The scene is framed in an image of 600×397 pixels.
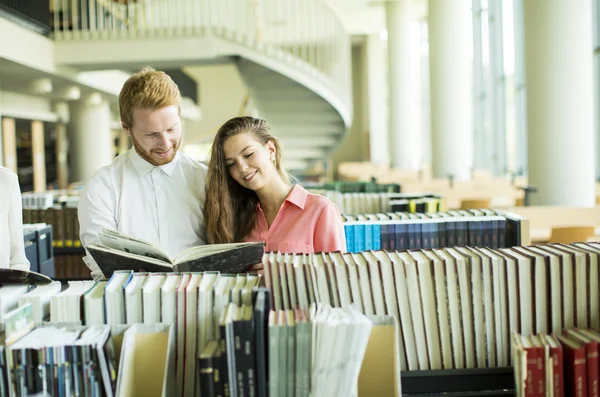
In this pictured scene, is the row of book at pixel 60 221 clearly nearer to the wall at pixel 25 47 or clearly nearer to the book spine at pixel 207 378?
the wall at pixel 25 47

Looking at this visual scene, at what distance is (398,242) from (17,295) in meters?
1.87

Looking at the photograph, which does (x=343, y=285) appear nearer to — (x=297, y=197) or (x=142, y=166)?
(x=297, y=197)

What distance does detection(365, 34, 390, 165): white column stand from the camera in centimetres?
2061

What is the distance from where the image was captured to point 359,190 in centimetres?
554

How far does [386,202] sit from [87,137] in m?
9.01

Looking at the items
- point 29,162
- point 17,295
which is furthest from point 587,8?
Answer: point 29,162

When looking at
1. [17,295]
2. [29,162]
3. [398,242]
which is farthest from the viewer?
[29,162]

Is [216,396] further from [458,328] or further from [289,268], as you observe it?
[458,328]

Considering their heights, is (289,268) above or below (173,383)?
above

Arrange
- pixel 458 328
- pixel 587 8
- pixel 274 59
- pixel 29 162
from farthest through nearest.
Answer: pixel 29 162 → pixel 274 59 → pixel 587 8 → pixel 458 328

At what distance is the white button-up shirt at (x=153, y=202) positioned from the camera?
216 cm

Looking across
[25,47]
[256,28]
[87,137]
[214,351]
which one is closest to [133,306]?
[214,351]

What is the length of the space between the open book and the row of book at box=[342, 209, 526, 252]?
1.33 m

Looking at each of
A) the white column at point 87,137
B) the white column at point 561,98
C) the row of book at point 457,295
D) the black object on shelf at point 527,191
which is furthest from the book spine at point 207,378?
the white column at point 87,137
